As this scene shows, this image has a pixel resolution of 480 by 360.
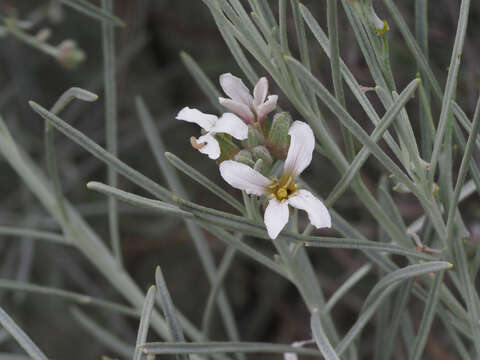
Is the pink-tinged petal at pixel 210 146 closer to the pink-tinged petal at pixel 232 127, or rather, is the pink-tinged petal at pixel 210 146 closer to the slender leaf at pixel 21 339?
the pink-tinged petal at pixel 232 127

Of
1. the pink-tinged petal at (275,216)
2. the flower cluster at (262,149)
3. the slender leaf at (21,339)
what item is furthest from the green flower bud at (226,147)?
the slender leaf at (21,339)

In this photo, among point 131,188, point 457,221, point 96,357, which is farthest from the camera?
point 131,188

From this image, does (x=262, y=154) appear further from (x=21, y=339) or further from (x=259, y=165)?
(x=21, y=339)

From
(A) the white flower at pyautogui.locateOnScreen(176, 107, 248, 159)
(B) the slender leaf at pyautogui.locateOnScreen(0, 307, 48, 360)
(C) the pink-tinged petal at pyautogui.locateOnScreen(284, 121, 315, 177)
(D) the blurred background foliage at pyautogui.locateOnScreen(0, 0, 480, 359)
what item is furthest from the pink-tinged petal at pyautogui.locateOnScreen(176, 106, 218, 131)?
(D) the blurred background foliage at pyautogui.locateOnScreen(0, 0, 480, 359)

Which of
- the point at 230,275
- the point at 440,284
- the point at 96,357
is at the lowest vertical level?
the point at 96,357

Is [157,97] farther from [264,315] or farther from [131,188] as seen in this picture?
[264,315]

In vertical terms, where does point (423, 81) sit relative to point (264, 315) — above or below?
above

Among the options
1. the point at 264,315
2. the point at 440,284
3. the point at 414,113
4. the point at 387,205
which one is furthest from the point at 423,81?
the point at 264,315

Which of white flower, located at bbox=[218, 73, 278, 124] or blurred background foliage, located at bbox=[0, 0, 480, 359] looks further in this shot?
blurred background foliage, located at bbox=[0, 0, 480, 359]

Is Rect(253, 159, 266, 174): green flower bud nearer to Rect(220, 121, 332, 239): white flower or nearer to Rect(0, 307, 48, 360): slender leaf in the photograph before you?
Rect(220, 121, 332, 239): white flower
